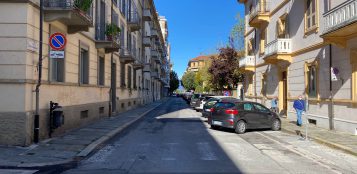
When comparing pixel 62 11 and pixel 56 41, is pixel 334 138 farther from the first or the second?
pixel 62 11

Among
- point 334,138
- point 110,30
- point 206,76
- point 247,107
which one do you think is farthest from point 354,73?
point 206,76

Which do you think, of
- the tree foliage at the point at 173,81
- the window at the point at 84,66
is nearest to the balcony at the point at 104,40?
the window at the point at 84,66

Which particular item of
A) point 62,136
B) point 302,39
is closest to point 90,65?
point 62,136

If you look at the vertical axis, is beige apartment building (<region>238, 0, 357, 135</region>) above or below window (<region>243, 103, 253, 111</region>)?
above

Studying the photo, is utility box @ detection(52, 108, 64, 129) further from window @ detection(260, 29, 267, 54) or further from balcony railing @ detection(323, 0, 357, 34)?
window @ detection(260, 29, 267, 54)

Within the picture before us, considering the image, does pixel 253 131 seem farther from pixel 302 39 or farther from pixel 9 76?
pixel 9 76

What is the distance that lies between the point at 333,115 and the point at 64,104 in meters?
10.7

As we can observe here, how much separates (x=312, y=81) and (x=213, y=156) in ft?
33.6

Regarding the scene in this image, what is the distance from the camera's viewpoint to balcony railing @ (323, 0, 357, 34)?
1260 cm

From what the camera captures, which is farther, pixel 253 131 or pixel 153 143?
pixel 253 131

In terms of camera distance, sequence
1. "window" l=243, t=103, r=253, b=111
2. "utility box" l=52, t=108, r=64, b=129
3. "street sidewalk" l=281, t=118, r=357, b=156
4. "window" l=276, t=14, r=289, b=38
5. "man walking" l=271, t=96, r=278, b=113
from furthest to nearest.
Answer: "man walking" l=271, t=96, r=278, b=113
"window" l=276, t=14, r=289, b=38
"window" l=243, t=103, r=253, b=111
"utility box" l=52, t=108, r=64, b=129
"street sidewalk" l=281, t=118, r=357, b=156

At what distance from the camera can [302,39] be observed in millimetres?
19172

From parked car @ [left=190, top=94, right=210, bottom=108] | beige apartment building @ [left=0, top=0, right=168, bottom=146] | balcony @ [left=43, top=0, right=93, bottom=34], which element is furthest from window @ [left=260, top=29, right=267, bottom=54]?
balcony @ [left=43, top=0, right=93, bottom=34]

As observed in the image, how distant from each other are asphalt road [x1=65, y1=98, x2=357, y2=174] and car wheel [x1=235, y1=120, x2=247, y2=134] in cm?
154
